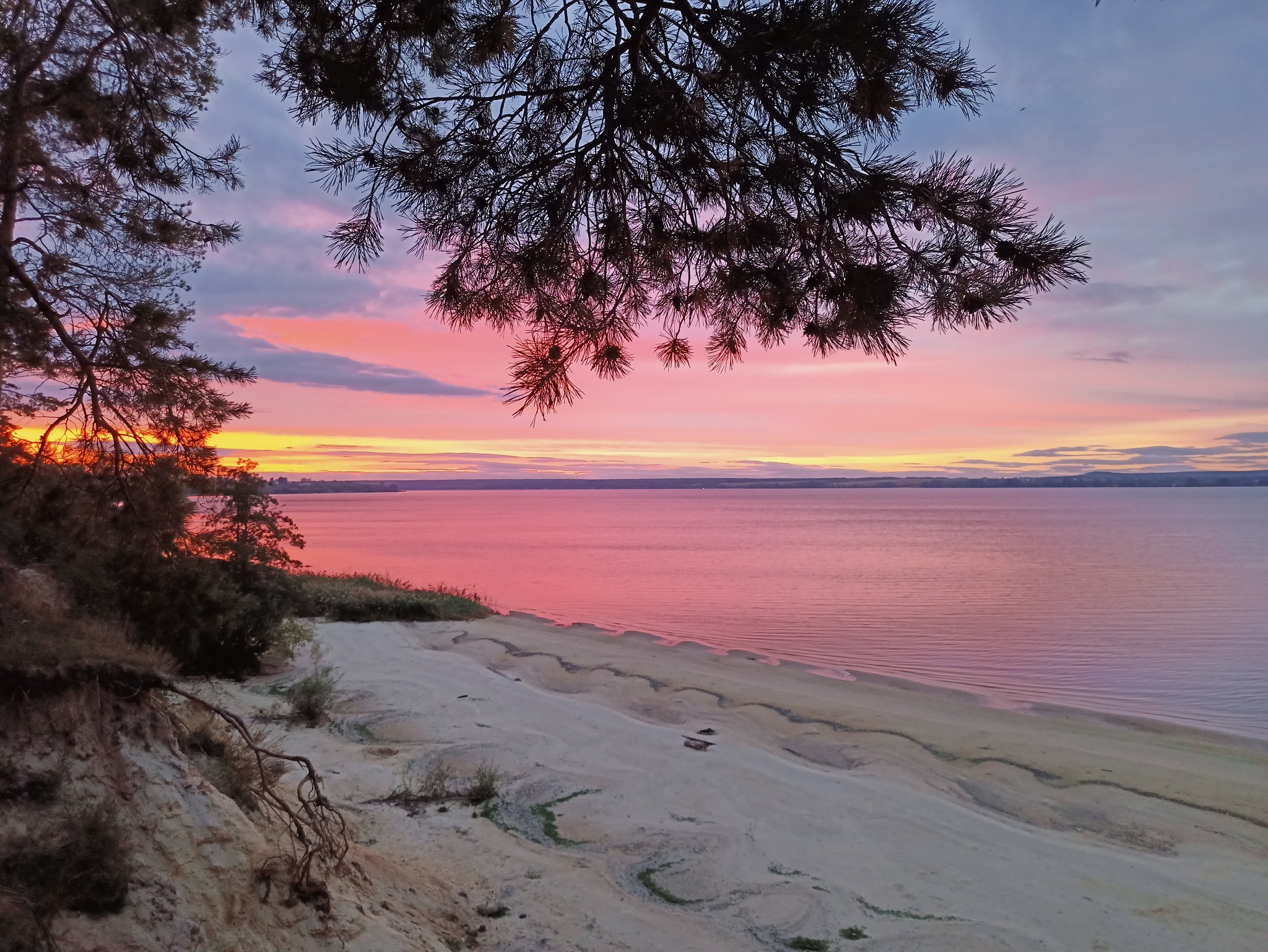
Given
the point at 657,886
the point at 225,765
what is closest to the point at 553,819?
the point at 657,886

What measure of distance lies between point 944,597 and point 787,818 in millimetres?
21406

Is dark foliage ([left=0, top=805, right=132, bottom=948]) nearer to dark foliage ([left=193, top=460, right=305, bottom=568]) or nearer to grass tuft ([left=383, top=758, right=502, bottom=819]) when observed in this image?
grass tuft ([left=383, top=758, right=502, bottom=819])

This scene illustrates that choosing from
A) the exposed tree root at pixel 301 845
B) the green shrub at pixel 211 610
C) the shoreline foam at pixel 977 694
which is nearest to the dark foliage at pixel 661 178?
the exposed tree root at pixel 301 845

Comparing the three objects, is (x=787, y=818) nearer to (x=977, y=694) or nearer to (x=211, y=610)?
(x=211, y=610)

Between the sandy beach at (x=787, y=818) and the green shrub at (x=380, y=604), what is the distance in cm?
508

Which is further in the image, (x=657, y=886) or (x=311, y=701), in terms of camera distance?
(x=311, y=701)

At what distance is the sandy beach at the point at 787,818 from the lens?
4500 millimetres

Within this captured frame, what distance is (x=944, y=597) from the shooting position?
83.9 feet

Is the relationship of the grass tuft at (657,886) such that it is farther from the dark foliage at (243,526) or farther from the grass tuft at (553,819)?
the dark foliage at (243,526)

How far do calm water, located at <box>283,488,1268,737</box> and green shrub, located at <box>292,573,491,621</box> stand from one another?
347 cm

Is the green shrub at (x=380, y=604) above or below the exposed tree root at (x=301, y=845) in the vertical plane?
below

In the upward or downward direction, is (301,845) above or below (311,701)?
above

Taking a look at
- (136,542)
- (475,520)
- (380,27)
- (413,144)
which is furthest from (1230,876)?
(475,520)

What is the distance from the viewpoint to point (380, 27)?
4.62m
